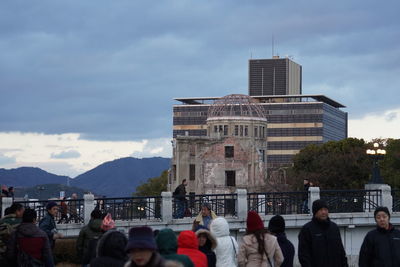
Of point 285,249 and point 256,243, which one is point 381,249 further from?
point 256,243

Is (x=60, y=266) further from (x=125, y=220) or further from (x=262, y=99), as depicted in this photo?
(x=262, y=99)

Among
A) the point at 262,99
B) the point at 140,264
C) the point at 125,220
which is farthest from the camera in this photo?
the point at 262,99

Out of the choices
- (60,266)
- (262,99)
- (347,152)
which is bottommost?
(60,266)

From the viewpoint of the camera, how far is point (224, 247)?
1469 cm

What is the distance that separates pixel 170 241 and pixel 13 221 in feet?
22.3

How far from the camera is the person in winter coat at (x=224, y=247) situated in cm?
1462

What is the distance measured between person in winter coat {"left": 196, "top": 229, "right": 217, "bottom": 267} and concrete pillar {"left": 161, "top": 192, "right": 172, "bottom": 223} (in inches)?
780

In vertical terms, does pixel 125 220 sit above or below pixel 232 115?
below

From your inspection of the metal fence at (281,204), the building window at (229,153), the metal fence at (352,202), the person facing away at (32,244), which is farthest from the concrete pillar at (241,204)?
the building window at (229,153)

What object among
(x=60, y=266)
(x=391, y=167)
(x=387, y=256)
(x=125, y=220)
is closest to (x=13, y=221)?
(x=387, y=256)

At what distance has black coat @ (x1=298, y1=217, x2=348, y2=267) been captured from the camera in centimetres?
1495

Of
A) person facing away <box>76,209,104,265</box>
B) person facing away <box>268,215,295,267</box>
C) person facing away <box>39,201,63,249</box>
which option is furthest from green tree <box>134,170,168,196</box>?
person facing away <box>268,215,295,267</box>

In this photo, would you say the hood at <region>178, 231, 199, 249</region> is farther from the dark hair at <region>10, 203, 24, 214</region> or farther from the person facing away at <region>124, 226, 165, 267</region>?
the dark hair at <region>10, 203, 24, 214</region>

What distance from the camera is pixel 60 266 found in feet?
102
